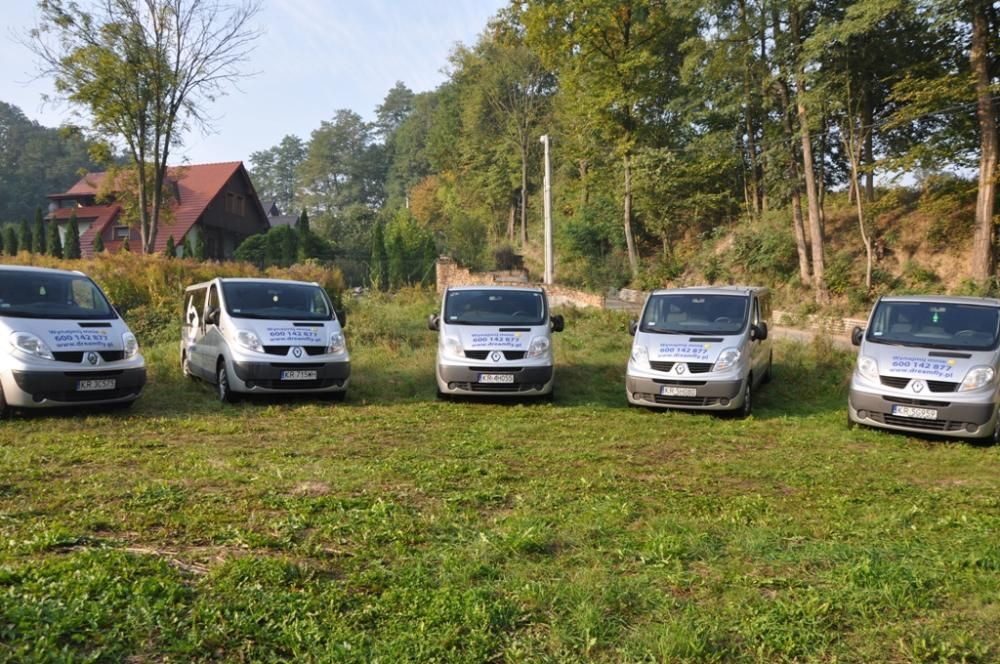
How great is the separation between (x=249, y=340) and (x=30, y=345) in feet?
8.22

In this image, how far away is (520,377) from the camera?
32.8 feet

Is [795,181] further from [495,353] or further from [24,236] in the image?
[24,236]

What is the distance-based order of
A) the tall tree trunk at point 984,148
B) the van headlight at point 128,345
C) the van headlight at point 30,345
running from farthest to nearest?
the tall tree trunk at point 984,148
the van headlight at point 128,345
the van headlight at point 30,345

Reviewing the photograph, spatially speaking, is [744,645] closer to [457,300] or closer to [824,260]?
[457,300]

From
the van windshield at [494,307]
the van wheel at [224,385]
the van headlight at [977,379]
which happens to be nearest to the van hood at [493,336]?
the van windshield at [494,307]

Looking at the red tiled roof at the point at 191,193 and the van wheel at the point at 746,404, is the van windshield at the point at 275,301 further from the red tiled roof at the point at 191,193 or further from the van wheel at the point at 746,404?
the red tiled roof at the point at 191,193

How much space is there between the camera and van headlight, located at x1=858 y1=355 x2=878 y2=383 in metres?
8.70

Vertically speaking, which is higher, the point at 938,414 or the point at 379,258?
the point at 379,258

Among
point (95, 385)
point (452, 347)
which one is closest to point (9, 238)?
point (95, 385)

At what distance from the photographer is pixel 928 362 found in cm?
840

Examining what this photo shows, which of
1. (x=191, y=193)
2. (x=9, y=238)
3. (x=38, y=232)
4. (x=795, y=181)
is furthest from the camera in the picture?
(x=191, y=193)

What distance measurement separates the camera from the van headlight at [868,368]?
870 cm

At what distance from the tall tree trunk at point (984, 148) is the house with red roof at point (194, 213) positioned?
36237 millimetres

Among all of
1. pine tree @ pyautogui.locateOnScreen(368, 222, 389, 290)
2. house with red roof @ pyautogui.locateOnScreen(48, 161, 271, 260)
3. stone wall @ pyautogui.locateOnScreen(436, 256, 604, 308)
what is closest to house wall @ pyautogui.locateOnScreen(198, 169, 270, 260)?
house with red roof @ pyautogui.locateOnScreen(48, 161, 271, 260)
